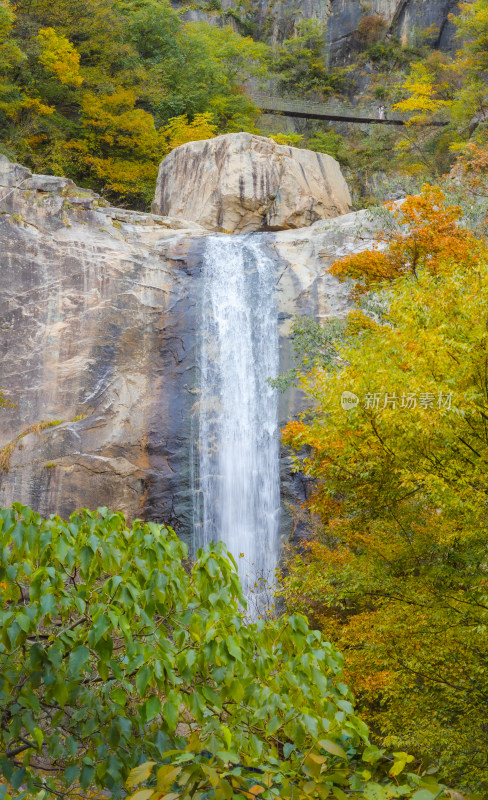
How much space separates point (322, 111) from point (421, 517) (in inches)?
1239

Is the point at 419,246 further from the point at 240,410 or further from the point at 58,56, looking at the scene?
the point at 58,56

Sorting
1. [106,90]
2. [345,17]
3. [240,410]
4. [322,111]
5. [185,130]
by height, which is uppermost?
[345,17]

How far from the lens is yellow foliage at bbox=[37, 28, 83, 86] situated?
85.8 feet

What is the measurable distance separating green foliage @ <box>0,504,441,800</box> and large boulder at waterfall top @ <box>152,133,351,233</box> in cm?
2093

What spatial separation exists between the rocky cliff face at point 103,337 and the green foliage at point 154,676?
12.8 metres

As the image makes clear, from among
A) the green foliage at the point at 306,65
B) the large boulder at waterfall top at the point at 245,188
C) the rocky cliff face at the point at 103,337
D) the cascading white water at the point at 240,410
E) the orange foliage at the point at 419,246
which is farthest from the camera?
the green foliage at the point at 306,65

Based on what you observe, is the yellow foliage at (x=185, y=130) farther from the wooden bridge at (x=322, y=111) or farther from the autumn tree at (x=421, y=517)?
the autumn tree at (x=421, y=517)

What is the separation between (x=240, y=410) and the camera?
18.2m

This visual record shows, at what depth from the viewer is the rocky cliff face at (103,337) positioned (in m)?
16.7

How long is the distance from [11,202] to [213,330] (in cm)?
678

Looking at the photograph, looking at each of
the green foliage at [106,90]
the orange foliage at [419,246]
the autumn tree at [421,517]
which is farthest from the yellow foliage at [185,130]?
the autumn tree at [421,517]

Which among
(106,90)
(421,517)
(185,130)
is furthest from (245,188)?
(421,517)

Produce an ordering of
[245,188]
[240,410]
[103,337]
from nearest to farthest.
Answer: [240,410]
[103,337]
[245,188]

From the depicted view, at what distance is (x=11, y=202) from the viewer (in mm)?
18969
